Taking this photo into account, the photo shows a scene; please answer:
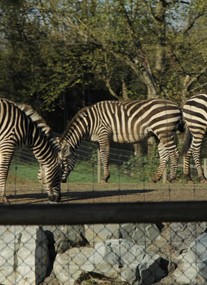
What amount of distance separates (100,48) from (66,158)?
32.9 ft

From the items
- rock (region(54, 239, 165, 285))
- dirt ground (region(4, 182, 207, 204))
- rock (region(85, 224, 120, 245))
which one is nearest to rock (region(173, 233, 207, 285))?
rock (region(54, 239, 165, 285))

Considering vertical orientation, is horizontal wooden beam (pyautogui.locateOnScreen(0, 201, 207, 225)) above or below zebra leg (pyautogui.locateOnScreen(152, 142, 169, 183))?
Result: below

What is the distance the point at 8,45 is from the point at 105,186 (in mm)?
16661

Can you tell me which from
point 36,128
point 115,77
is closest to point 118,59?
point 115,77

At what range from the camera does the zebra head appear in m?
16.4

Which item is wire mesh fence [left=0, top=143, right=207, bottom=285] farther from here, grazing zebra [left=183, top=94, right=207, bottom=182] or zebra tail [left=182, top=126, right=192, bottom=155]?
zebra tail [left=182, top=126, right=192, bottom=155]

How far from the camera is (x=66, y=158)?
656 inches

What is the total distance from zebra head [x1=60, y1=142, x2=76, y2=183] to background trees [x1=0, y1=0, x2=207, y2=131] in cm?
844

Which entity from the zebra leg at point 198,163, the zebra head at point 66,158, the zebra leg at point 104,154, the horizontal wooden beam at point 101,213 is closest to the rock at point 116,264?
the horizontal wooden beam at point 101,213

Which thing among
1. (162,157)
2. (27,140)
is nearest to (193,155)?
(162,157)

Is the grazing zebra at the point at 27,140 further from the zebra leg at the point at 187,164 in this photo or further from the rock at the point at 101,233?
the zebra leg at the point at 187,164

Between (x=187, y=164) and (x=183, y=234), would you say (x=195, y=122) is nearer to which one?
(x=187, y=164)

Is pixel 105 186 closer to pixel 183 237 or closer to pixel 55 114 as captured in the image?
pixel 183 237

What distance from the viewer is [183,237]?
975 centimetres
